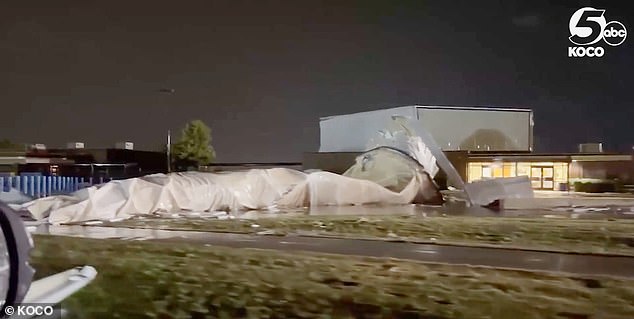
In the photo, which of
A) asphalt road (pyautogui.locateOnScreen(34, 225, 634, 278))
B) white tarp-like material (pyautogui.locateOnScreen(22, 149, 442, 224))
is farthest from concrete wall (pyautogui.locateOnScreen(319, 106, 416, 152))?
asphalt road (pyautogui.locateOnScreen(34, 225, 634, 278))

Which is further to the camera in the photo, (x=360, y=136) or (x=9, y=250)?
(x=360, y=136)

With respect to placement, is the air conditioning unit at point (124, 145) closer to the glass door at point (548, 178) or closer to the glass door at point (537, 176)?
the glass door at point (537, 176)

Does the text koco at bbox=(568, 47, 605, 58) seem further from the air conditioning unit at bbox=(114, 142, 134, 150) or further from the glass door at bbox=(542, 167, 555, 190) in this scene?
the air conditioning unit at bbox=(114, 142, 134, 150)

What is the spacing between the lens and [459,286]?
5.48 feet

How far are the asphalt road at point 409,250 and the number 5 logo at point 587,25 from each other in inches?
213

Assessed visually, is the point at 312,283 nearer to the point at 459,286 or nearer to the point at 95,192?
the point at 459,286

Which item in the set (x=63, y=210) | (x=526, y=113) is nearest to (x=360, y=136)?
(x=526, y=113)

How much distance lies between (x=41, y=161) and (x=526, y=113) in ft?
21.4

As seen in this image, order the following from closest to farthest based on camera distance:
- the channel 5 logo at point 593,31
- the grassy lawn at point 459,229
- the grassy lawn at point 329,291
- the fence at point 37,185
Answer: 1. the grassy lawn at point 329,291
2. the grassy lawn at point 459,229
3. the fence at point 37,185
4. the channel 5 logo at point 593,31

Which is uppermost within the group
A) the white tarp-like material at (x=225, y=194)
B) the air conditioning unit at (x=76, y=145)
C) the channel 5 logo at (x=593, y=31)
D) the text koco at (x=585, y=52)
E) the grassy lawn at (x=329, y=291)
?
the channel 5 logo at (x=593, y=31)

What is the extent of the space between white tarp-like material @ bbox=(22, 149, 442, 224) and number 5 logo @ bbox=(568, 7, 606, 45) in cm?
300

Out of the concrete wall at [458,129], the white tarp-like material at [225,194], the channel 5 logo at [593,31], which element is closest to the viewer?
the white tarp-like material at [225,194]

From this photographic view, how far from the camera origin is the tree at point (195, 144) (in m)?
7.88

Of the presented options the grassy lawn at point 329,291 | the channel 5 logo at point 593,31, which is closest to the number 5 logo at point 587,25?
the channel 5 logo at point 593,31
